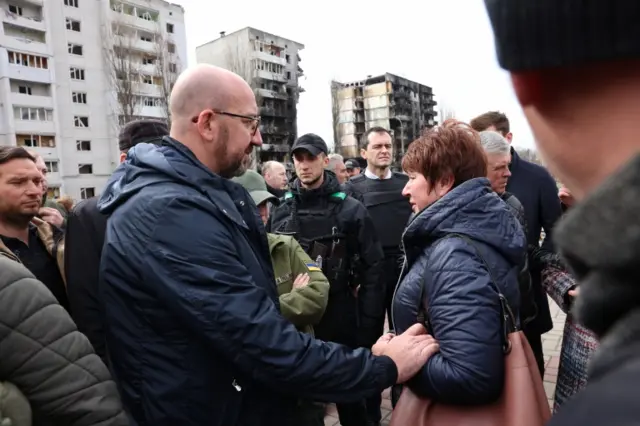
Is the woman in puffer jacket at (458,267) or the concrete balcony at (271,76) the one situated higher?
the concrete balcony at (271,76)

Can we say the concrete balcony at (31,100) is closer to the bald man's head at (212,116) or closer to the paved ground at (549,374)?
the paved ground at (549,374)

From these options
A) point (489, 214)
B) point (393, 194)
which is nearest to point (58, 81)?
point (393, 194)

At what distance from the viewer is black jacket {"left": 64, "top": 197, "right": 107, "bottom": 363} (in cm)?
257

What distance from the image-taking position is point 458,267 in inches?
Answer: 66.7

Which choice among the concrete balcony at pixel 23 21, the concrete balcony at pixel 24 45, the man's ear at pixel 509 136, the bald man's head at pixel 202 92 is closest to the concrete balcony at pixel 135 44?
the concrete balcony at pixel 24 45

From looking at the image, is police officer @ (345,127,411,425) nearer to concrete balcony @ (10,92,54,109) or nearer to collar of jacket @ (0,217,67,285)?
collar of jacket @ (0,217,67,285)

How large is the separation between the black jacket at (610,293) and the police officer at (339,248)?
10.9 feet

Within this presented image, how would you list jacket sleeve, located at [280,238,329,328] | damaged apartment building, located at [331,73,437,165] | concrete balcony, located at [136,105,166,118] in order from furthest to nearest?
damaged apartment building, located at [331,73,437,165]
concrete balcony, located at [136,105,166,118]
jacket sleeve, located at [280,238,329,328]

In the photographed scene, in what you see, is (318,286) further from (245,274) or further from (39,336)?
(39,336)

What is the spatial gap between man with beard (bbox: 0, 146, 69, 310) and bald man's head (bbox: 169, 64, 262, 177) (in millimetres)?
1461

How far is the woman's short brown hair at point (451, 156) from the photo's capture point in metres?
2.05

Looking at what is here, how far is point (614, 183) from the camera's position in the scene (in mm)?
443

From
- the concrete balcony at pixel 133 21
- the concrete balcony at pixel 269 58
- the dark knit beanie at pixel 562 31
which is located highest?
the concrete balcony at pixel 269 58

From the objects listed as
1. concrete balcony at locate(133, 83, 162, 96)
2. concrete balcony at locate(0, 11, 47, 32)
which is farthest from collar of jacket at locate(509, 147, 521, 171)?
concrete balcony at locate(0, 11, 47, 32)
